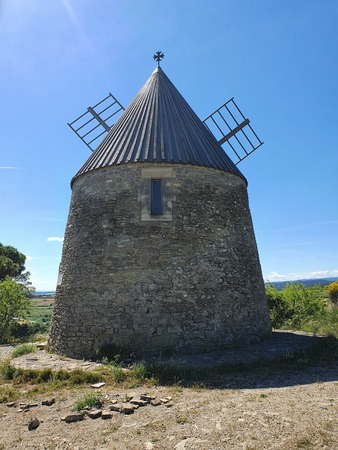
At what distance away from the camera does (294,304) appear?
15.4 meters

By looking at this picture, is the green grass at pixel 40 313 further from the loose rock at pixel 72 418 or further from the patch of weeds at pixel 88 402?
the loose rock at pixel 72 418

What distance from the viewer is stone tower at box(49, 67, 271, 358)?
8328 millimetres

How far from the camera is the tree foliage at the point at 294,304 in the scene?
1397cm

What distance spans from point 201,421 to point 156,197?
5.91 meters

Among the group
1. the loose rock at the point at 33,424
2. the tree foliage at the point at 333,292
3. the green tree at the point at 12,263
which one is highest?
the green tree at the point at 12,263

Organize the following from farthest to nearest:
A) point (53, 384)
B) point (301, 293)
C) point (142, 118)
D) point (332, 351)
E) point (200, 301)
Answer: point (301, 293), point (142, 118), point (200, 301), point (332, 351), point (53, 384)

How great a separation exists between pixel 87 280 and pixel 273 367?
4.97m

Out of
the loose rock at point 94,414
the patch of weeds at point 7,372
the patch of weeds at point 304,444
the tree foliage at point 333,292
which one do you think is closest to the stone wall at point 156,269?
the patch of weeds at point 7,372

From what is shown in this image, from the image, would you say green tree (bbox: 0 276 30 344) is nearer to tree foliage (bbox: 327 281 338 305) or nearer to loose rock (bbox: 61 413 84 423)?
loose rock (bbox: 61 413 84 423)

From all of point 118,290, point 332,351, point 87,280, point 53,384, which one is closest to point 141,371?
point 53,384

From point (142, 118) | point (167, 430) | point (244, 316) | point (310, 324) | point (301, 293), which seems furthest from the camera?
point (301, 293)

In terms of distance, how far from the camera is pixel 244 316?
30.2 feet

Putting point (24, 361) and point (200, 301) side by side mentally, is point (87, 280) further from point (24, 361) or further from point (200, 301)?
point (200, 301)

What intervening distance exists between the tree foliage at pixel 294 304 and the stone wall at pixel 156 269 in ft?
14.5
